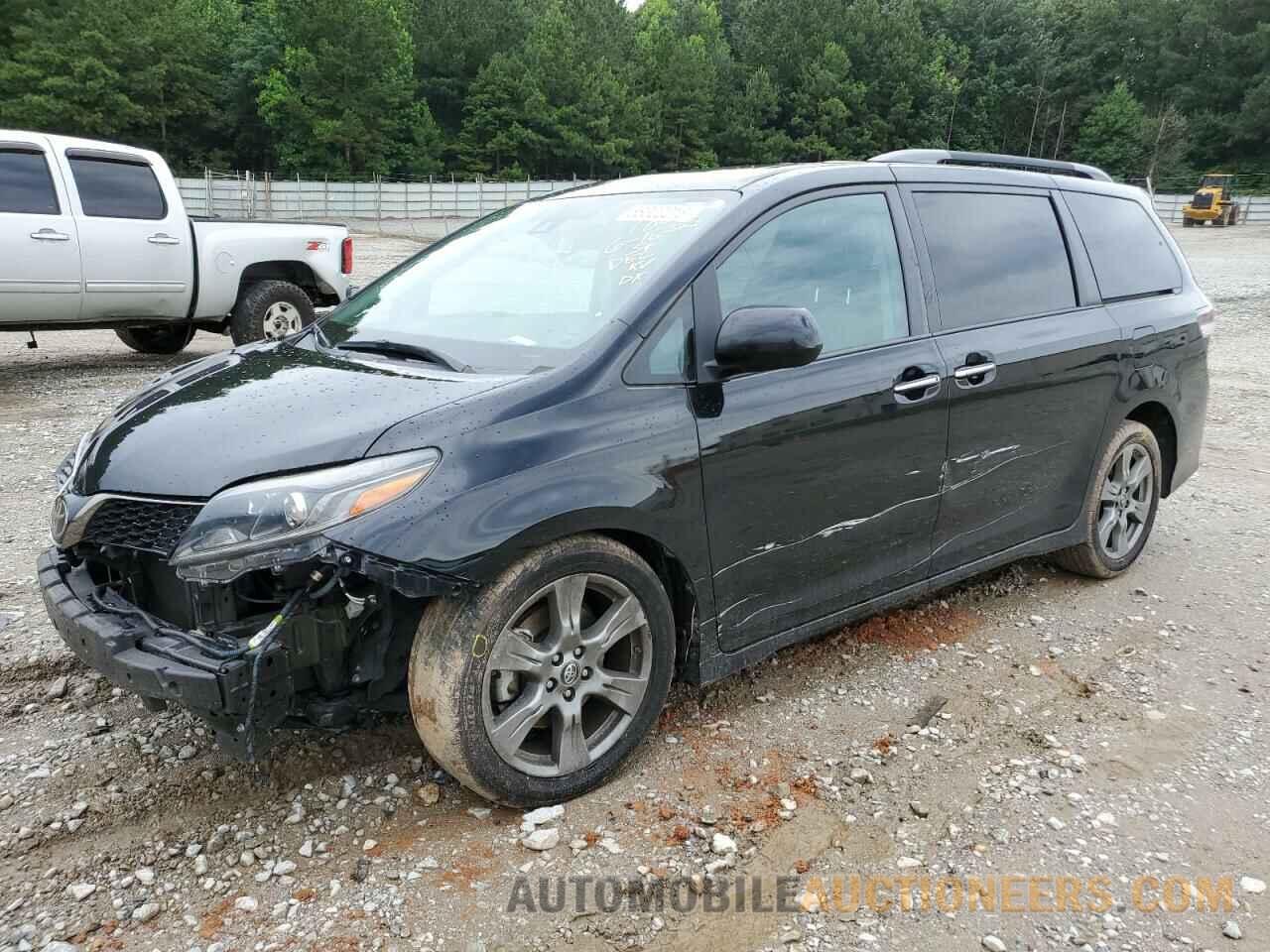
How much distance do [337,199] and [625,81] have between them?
103 ft

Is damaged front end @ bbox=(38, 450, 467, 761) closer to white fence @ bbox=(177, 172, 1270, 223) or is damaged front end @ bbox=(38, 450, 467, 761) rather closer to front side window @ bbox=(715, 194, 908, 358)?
front side window @ bbox=(715, 194, 908, 358)

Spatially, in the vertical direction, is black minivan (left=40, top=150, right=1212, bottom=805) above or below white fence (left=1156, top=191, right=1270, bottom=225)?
below

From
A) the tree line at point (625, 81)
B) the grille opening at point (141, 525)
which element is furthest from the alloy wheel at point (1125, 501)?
the tree line at point (625, 81)

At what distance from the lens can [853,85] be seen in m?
73.9

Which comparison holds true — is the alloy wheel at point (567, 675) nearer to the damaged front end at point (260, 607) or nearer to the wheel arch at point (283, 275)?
the damaged front end at point (260, 607)

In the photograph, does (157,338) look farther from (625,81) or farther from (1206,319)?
(625,81)


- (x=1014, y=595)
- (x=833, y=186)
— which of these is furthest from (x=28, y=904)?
(x=1014, y=595)

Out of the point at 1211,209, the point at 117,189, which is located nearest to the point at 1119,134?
the point at 1211,209

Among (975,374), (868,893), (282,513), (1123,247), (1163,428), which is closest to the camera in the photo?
(282,513)

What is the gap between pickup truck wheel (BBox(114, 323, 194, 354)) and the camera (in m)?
10.3

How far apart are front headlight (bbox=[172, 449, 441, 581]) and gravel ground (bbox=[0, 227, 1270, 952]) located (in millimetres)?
776

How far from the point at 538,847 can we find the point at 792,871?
0.68m

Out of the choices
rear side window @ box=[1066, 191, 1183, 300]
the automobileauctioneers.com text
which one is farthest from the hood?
rear side window @ box=[1066, 191, 1183, 300]

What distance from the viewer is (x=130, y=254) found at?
878cm
